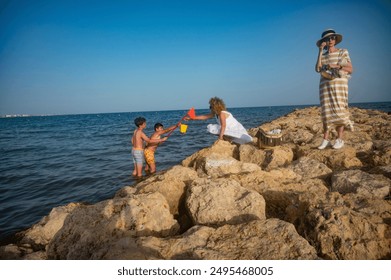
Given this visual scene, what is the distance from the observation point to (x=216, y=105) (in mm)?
5262

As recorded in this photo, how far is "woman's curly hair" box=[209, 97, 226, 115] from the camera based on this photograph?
524cm

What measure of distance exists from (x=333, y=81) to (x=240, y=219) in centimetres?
329

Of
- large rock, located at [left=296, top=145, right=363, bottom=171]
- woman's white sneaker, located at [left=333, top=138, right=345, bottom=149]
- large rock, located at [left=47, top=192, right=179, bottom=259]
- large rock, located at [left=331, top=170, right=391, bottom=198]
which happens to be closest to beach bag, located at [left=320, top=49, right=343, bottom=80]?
woman's white sneaker, located at [left=333, top=138, right=345, bottom=149]

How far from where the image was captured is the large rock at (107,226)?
6.46 ft

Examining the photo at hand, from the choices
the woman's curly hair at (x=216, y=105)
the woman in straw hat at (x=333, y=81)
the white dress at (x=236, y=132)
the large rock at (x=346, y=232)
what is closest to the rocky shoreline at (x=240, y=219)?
the large rock at (x=346, y=232)

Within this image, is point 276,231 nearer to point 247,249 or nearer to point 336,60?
point 247,249

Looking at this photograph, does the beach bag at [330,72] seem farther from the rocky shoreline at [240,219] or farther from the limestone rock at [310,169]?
the limestone rock at [310,169]

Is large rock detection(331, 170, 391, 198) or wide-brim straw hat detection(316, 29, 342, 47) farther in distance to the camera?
wide-brim straw hat detection(316, 29, 342, 47)

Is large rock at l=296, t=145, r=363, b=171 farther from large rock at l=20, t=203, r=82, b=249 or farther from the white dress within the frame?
large rock at l=20, t=203, r=82, b=249

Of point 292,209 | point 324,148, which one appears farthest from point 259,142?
point 292,209

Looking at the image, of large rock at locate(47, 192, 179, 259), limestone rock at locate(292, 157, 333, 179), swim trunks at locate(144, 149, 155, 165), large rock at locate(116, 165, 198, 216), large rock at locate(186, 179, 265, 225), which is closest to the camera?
large rock at locate(47, 192, 179, 259)

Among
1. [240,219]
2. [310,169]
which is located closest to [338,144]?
[310,169]

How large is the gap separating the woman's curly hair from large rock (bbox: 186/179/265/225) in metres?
2.96

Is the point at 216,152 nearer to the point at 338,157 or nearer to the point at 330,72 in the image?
the point at 338,157
